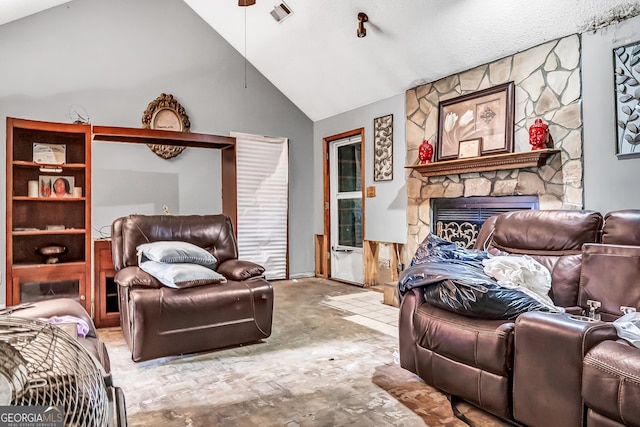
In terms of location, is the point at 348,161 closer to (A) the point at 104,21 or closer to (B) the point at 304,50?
(B) the point at 304,50

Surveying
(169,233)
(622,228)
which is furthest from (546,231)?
(169,233)

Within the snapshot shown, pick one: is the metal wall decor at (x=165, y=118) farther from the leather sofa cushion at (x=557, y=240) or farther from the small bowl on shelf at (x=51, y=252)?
the leather sofa cushion at (x=557, y=240)

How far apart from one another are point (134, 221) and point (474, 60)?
338 cm

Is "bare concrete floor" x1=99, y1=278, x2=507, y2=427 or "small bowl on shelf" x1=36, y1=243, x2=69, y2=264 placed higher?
"small bowl on shelf" x1=36, y1=243, x2=69, y2=264

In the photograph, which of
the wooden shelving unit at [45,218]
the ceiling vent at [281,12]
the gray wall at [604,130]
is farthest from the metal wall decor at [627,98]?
the wooden shelving unit at [45,218]

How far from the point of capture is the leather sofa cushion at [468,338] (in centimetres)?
187

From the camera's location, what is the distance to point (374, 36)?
4.25m

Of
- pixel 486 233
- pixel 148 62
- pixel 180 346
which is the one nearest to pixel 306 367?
pixel 180 346

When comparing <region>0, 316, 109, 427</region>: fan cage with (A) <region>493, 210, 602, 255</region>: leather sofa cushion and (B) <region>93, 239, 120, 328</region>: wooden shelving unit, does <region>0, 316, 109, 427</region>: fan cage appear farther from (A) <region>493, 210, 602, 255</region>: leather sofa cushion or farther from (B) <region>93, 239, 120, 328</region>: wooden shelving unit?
(B) <region>93, 239, 120, 328</region>: wooden shelving unit

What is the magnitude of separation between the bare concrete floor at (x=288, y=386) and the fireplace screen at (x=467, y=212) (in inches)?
55.7

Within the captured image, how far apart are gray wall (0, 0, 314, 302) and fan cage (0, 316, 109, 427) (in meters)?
4.10

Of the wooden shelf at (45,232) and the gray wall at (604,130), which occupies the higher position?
the gray wall at (604,130)

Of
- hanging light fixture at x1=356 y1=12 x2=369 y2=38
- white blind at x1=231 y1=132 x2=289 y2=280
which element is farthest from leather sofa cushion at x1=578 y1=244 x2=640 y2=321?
white blind at x1=231 y1=132 x2=289 y2=280

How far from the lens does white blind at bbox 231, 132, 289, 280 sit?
567 cm
